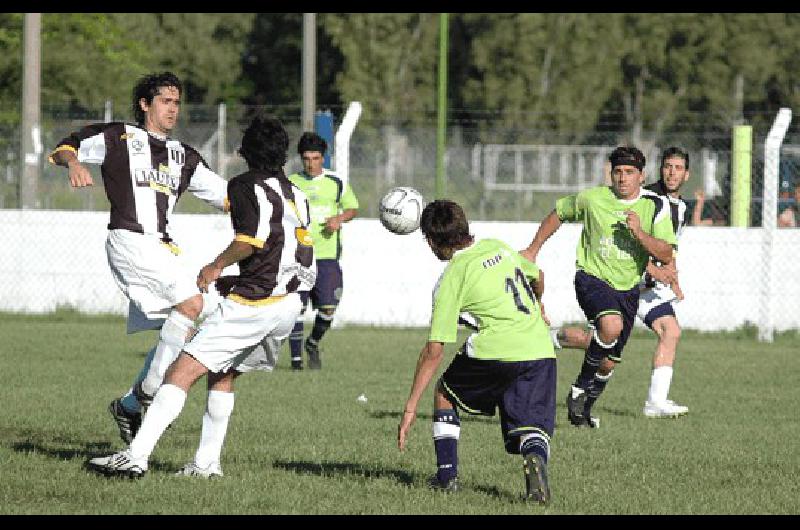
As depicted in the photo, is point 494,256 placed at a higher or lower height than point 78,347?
higher

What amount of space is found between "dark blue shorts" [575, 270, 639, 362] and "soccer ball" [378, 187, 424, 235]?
1.84 metres

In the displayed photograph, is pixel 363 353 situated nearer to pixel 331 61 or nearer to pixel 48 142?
pixel 48 142

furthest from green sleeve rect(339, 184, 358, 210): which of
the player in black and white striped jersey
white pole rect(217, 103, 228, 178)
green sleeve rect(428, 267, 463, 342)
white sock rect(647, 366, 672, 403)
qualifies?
green sleeve rect(428, 267, 463, 342)

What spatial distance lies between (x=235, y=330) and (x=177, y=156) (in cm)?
141

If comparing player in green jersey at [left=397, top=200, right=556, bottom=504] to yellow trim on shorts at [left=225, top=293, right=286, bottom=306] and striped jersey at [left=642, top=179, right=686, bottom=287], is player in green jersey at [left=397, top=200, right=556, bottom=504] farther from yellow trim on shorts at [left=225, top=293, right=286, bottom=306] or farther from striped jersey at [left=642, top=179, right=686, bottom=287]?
striped jersey at [left=642, top=179, right=686, bottom=287]

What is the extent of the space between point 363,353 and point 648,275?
4.90 m

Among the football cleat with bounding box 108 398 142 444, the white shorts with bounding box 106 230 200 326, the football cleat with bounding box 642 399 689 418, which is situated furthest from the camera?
the football cleat with bounding box 642 399 689 418

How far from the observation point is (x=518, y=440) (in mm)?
7445

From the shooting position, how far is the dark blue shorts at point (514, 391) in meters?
7.42

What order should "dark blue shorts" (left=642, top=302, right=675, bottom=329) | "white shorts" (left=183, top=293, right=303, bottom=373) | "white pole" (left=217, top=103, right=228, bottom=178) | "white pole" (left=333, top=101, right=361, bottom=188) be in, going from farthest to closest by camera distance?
1. "white pole" (left=217, top=103, right=228, bottom=178)
2. "white pole" (left=333, top=101, right=361, bottom=188)
3. "dark blue shorts" (left=642, top=302, right=675, bottom=329)
4. "white shorts" (left=183, top=293, right=303, bottom=373)

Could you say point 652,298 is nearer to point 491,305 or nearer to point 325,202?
point 325,202

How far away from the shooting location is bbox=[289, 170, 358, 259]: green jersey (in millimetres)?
14547
